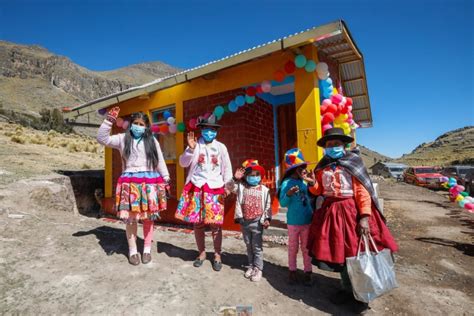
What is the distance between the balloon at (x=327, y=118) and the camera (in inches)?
199

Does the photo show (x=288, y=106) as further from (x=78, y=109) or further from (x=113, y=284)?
(x=78, y=109)

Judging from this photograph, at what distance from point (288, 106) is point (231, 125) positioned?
175 centimetres

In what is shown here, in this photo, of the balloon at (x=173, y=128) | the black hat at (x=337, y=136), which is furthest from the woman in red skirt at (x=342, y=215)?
the balloon at (x=173, y=128)

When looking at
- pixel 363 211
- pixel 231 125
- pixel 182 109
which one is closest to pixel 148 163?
pixel 363 211

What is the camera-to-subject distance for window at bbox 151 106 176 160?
7.23 meters

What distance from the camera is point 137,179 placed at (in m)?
3.30

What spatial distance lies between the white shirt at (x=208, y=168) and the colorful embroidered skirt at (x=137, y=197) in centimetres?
51

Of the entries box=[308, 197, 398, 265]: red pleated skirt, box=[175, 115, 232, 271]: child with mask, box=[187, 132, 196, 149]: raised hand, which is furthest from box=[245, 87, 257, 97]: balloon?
box=[308, 197, 398, 265]: red pleated skirt

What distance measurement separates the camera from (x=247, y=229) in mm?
3266

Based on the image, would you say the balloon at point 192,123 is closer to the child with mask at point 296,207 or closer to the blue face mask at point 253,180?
the blue face mask at point 253,180

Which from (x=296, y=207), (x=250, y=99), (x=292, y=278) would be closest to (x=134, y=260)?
(x=292, y=278)

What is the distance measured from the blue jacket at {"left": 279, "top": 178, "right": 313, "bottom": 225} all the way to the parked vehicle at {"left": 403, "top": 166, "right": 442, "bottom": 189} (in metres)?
19.1

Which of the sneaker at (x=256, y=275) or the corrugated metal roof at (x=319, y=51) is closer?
the sneaker at (x=256, y=275)

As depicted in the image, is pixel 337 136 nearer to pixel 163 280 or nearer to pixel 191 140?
pixel 191 140
